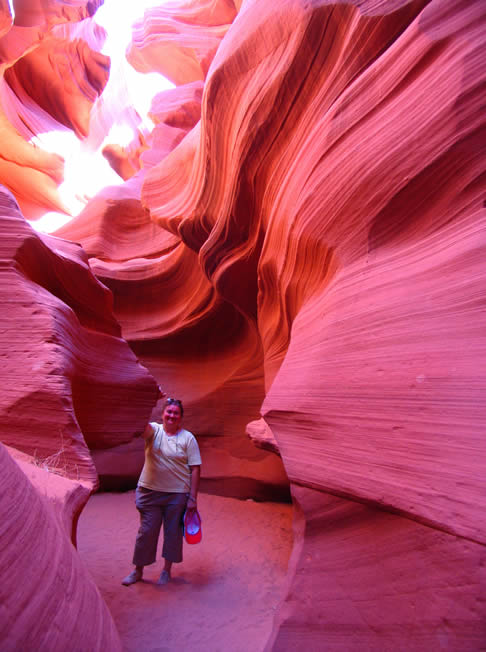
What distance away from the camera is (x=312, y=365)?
2.49 meters

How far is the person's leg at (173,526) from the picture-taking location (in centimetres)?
304

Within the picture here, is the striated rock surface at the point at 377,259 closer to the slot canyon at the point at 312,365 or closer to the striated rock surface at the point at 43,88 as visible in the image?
the slot canyon at the point at 312,365

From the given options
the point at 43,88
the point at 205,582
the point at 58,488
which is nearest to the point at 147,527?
the point at 205,582

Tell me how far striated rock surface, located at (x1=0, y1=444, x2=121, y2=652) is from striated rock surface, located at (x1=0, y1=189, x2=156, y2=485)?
0.80 meters

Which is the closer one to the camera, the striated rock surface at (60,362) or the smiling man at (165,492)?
the striated rock surface at (60,362)

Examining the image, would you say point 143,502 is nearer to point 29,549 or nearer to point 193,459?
point 193,459

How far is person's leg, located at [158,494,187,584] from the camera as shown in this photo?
9.99ft

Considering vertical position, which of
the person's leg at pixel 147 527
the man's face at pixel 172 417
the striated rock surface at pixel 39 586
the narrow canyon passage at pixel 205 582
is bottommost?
the narrow canyon passage at pixel 205 582

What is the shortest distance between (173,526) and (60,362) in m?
1.56

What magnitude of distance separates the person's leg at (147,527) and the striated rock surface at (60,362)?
2.25ft

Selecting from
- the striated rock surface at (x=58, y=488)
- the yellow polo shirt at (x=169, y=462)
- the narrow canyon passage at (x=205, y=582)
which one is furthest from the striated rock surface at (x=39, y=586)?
the yellow polo shirt at (x=169, y=462)

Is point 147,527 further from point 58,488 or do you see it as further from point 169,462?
point 58,488

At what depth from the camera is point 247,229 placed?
4.39m

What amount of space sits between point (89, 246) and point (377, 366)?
7.49m
